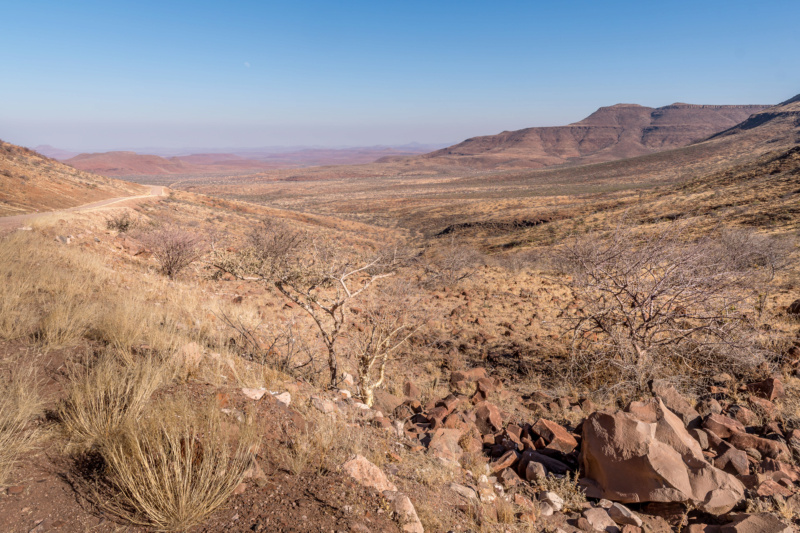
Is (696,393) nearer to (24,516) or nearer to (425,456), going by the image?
(425,456)

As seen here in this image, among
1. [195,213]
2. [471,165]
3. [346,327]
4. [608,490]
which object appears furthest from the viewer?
[471,165]

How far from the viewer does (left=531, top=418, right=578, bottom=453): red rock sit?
A: 4.18 meters

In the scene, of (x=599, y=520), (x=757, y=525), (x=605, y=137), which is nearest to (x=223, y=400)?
(x=599, y=520)

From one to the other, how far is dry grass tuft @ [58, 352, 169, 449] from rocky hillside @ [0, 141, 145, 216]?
16559mm

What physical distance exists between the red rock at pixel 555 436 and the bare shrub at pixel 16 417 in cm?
439

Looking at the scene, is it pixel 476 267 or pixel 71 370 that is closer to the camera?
pixel 71 370

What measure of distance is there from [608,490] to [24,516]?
405 cm

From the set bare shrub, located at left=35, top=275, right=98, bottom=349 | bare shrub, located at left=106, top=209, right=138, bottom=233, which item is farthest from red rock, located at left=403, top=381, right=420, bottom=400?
bare shrub, located at left=106, top=209, right=138, bottom=233

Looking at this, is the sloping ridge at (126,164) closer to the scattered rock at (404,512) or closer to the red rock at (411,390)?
the red rock at (411,390)

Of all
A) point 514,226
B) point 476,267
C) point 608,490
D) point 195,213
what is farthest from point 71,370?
point 514,226

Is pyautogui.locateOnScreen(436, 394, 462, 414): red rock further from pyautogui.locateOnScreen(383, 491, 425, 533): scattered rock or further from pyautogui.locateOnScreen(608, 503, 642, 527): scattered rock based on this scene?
pyautogui.locateOnScreen(383, 491, 425, 533): scattered rock

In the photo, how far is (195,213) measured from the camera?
2630cm

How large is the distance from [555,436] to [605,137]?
192m

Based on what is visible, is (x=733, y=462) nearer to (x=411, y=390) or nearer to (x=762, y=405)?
(x=762, y=405)
